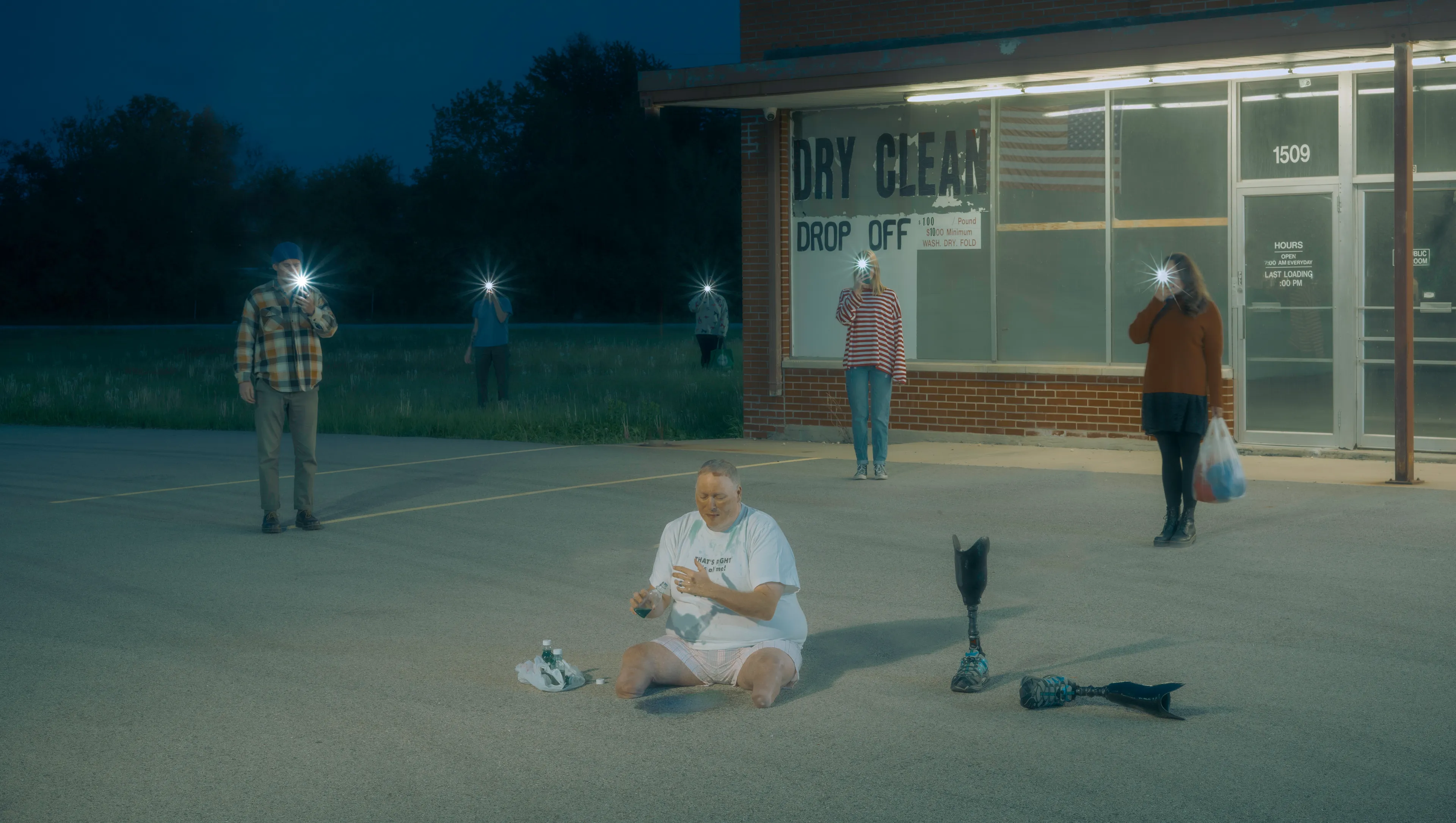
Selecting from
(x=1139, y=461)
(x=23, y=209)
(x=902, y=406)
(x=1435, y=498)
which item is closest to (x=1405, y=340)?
(x=1435, y=498)

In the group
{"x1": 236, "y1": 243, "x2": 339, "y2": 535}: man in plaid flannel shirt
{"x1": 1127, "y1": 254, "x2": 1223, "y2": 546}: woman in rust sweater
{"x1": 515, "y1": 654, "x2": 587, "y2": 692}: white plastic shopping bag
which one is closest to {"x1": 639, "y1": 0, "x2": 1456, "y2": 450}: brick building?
{"x1": 1127, "y1": 254, "x2": 1223, "y2": 546}: woman in rust sweater

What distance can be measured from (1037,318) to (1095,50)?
125 inches

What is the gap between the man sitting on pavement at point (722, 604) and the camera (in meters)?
5.77

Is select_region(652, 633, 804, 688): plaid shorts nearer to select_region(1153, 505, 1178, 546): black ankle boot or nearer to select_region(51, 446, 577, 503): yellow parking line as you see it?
select_region(1153, 505, 1178, 546): black ankle boot

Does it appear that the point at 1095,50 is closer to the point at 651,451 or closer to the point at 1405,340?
the point at 1405,340

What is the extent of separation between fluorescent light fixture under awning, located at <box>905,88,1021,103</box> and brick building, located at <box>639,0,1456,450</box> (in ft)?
0.09

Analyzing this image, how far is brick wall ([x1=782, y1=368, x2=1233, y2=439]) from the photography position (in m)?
14.5

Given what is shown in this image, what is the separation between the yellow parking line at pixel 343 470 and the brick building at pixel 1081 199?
107 inches

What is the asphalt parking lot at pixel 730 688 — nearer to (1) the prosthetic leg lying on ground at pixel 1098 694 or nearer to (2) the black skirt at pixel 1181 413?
(1) the prosthetic leg lying on ground at pixel 1098 694

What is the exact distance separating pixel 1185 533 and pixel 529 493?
17.5 ft

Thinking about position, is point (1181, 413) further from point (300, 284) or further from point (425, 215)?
point (425, 215)

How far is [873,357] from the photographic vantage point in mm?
12523

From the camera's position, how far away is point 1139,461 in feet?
44.5

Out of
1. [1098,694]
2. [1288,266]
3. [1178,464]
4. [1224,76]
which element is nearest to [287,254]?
[1178,464]
